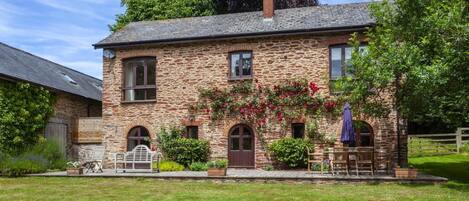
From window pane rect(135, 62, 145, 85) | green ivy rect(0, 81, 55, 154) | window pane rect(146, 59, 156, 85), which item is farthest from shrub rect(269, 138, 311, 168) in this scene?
green ivy rect(0, 81, 55, 154)

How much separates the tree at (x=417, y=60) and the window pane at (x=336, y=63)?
2900 mm

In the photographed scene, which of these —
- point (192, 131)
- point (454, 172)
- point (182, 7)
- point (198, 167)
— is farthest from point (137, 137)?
point (182, 7)

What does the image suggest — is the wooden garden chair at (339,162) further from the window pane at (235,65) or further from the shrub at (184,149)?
the shrub at (184,149)

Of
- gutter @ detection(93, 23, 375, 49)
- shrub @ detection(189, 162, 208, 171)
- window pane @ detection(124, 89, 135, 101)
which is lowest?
shrub @ detection(189, 162, 208, 171)

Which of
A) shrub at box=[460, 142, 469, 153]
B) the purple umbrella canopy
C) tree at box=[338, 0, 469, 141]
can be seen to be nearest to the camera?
tree at box=[338, 0, 469, 141]

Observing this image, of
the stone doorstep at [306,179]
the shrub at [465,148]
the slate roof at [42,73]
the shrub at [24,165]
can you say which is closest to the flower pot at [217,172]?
the stone doorstep at [306,179]

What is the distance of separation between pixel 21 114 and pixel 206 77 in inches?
271

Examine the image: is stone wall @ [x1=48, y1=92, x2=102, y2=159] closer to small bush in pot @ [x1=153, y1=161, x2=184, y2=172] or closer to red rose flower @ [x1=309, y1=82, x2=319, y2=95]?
small bush in pot @ [x1=153, y1=161, x2=184, y2=172]

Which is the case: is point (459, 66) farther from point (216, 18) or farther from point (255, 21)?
point (216, 18)

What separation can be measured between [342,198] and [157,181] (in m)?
6.13

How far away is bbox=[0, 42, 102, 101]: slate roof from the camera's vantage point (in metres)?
19.8

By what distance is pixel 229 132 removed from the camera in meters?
19.5

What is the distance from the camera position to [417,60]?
13.3 metres

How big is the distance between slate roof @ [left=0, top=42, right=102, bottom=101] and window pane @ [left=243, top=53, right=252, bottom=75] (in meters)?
7.87
